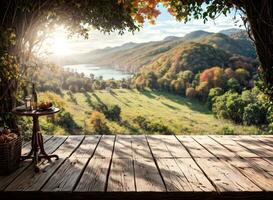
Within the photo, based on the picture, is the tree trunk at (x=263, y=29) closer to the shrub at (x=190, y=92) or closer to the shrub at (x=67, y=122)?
the shrub at (x=67, y=122)

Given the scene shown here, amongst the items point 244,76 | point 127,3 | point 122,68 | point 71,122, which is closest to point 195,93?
point 244,76

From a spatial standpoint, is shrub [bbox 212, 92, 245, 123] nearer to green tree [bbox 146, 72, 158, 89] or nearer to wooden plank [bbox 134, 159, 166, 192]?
green tree [bbox 146, 72, 158, 89]

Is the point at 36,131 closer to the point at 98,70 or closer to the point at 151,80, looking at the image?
the point at 98,70

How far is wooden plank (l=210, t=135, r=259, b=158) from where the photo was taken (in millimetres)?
4286

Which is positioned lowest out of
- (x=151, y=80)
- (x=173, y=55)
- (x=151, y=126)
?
(x=151, y=126)

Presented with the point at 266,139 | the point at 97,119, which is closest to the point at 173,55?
the point at 97,119

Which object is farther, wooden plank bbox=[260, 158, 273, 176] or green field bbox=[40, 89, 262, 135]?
green field bbox=[40, 89, 262, 135]

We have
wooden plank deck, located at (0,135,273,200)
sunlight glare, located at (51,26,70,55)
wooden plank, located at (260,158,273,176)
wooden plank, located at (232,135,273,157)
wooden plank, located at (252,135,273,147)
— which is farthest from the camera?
sunlight glare, located at (51,26,70,55)

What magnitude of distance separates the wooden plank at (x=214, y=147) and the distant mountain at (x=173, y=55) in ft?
18.8

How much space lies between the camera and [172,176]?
11.0ft

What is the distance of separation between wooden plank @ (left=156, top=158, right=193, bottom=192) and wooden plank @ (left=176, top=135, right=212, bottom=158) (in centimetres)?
42

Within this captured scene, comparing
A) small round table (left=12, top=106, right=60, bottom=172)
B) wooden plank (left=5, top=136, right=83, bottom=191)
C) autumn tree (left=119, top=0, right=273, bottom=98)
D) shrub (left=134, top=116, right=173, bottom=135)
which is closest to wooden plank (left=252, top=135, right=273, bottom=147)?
autumn tree (left=119, top=0, right=273, bottom=98)

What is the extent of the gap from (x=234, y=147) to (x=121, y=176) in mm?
1955

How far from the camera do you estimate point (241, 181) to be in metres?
3.22
